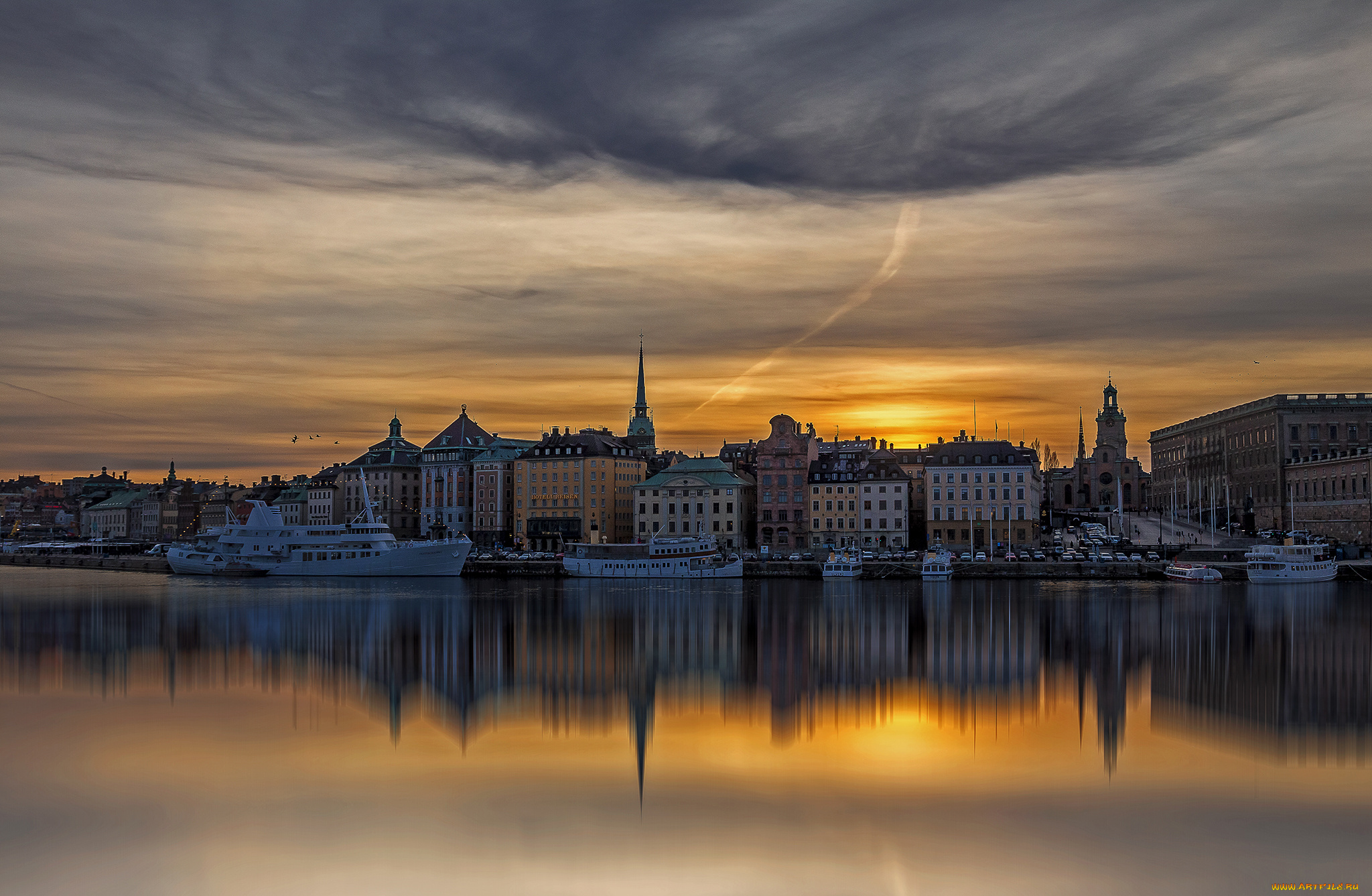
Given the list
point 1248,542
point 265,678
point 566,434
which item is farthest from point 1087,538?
point 265,678

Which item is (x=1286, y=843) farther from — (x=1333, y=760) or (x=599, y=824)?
(x=599, y=824)

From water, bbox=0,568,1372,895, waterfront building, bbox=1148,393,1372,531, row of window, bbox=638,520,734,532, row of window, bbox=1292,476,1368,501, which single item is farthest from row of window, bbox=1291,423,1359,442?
water, bbox=0,568,1372,895

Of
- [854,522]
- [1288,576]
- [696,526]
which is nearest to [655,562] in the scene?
[696,526]

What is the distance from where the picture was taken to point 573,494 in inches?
5448

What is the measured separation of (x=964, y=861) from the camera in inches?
806

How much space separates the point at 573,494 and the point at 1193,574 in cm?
6764

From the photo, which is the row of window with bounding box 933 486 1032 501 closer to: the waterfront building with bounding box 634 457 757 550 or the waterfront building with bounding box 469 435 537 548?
the waterfront building with bounding box 634 457 757 550

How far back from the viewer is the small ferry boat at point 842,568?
96.9 metres

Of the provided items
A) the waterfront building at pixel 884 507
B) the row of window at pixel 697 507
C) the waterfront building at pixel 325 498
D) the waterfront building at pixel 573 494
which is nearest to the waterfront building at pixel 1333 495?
the waterfront building at pixel 884 507

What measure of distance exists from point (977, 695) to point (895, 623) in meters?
22.3

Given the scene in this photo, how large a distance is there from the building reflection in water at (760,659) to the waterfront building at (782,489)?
4675cm

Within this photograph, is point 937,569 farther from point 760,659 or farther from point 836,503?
point 760,659

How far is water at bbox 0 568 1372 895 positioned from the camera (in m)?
20.4

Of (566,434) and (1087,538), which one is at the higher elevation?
(566,434)
